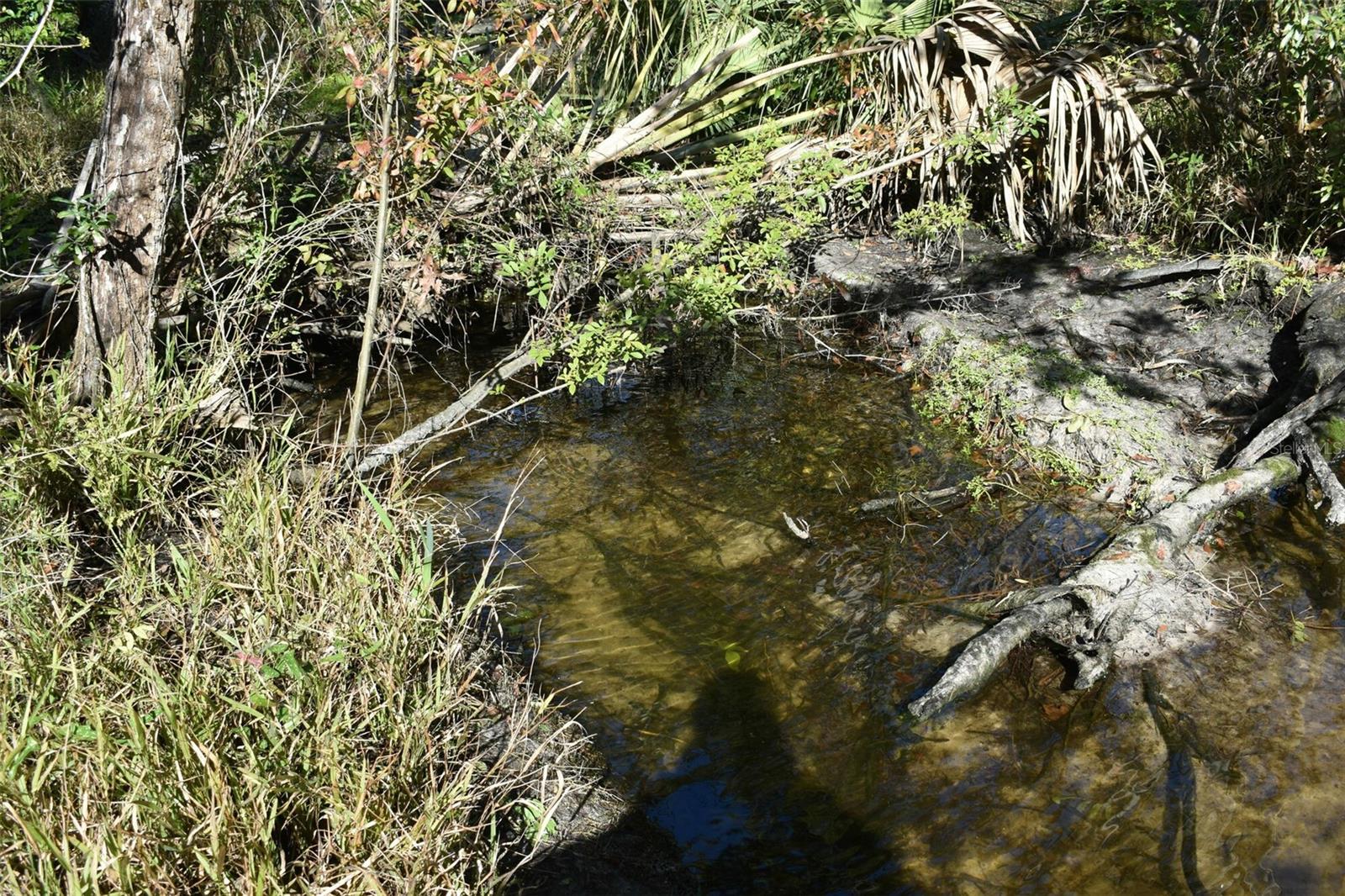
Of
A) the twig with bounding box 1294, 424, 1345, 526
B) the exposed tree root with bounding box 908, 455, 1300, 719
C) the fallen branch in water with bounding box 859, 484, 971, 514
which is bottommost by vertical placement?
the fallen branch in water with bounding box 859, 484, 971, 514

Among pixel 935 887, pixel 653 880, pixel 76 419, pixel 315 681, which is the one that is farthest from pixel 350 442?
pixel 935 887

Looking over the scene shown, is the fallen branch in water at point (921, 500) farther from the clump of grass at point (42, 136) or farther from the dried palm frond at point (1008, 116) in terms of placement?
the clump of grass at point (42, 136)

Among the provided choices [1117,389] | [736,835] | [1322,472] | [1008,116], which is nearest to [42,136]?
[1008,116]

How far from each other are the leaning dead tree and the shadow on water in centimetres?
61

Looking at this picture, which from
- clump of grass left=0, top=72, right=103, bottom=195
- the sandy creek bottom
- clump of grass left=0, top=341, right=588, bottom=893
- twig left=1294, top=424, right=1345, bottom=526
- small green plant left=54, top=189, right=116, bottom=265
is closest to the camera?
clump of grass left=0, top=341, right=588, bottom=893

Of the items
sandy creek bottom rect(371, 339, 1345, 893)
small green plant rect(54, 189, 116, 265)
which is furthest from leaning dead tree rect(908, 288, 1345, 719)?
small green plant rect(54, 189, 116, 265)

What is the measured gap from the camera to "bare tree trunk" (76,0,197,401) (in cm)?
445

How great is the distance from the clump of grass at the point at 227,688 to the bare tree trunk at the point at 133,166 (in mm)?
449

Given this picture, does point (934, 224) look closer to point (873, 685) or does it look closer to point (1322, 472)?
point (1322, 472)

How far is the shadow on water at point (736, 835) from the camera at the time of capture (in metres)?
3.08

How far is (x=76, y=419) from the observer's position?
390cm

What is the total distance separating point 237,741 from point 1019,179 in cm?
676

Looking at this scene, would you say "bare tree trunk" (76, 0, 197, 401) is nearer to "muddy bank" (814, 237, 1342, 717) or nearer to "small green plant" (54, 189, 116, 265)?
"small green plant" (54, 189, 116, 265)

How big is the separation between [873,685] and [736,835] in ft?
3.14
